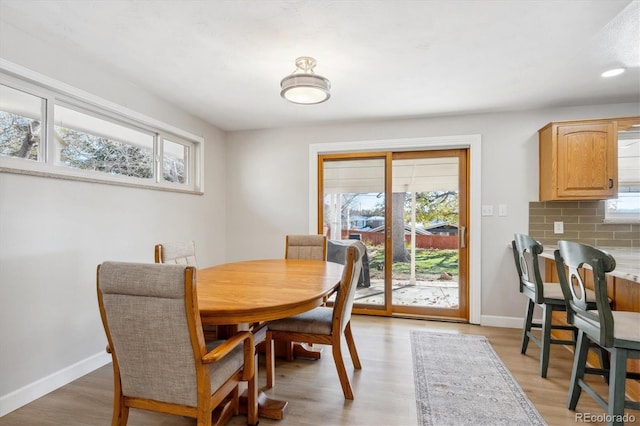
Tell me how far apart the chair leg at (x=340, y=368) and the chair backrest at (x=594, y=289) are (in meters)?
1.35

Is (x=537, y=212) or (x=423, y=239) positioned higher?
(x=537, y=212)

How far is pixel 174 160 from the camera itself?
3350 millimetres

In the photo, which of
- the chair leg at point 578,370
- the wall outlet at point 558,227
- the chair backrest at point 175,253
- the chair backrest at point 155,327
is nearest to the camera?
the chair backrest at point 155,327

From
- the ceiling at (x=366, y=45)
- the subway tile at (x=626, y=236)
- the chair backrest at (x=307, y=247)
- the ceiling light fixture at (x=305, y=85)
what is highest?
the ceiling at (x=366, y=45)

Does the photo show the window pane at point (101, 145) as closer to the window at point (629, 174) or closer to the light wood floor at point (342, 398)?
the light wood floor at point (342, 398)

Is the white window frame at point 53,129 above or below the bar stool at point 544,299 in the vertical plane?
above

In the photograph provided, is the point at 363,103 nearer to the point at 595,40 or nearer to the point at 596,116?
the point at 595,40

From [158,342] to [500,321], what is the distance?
3.35 metres

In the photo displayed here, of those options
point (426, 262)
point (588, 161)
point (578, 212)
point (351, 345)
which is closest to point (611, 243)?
point (578, 212)

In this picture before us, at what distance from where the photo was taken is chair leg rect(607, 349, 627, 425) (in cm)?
147

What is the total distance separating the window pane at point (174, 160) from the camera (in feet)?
10.5

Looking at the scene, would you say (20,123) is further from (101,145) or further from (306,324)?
(306,324)

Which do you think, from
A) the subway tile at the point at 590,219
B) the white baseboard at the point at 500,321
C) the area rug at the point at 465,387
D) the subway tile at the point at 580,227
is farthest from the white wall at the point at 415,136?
the area rug at the point at 465,387

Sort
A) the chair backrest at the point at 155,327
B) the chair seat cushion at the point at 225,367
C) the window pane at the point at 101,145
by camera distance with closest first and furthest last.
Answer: the chair backrest at the point at 155,327 < the chair seat cushion at the point at 225,367 < the window pane at the point at 101,145
